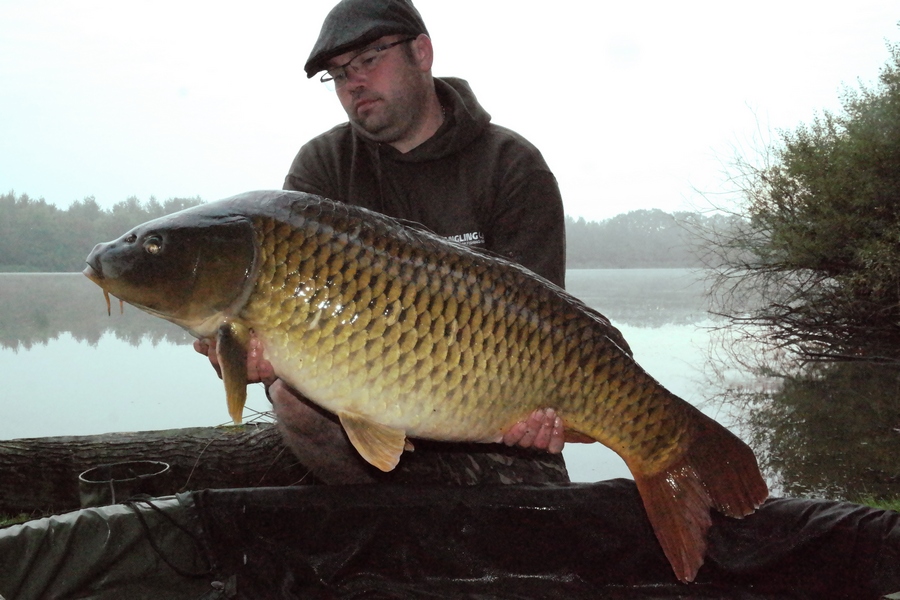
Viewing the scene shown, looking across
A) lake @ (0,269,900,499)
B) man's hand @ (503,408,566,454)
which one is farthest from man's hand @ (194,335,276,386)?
lake @ (0,269,900,499)

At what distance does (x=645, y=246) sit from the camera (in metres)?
10.5

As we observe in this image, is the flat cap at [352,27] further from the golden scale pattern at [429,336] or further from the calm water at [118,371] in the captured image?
the calm water at [118,371]

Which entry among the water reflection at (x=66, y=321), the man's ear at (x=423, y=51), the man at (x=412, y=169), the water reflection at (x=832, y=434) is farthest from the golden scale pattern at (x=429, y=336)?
the water reflection at (x=66, y=321)

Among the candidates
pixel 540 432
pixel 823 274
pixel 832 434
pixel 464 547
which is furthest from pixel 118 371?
pixel 823 274

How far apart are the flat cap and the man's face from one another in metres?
0.05

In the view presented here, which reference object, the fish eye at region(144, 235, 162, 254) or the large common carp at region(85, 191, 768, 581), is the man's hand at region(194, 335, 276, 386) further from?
the fish eye at region(144, 235, 162, 254)

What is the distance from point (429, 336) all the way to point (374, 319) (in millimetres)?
88

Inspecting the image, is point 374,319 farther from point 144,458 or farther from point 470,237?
point 144,458

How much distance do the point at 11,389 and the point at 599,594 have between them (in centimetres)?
347

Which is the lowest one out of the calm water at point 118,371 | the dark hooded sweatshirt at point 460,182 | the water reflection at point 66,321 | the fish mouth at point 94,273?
the calm water at point 118,371

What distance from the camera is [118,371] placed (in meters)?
4.27

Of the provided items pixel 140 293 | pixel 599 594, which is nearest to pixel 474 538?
pixel 599 594

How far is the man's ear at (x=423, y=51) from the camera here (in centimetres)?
191

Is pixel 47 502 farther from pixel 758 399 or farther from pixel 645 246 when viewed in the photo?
pixel 645 246
